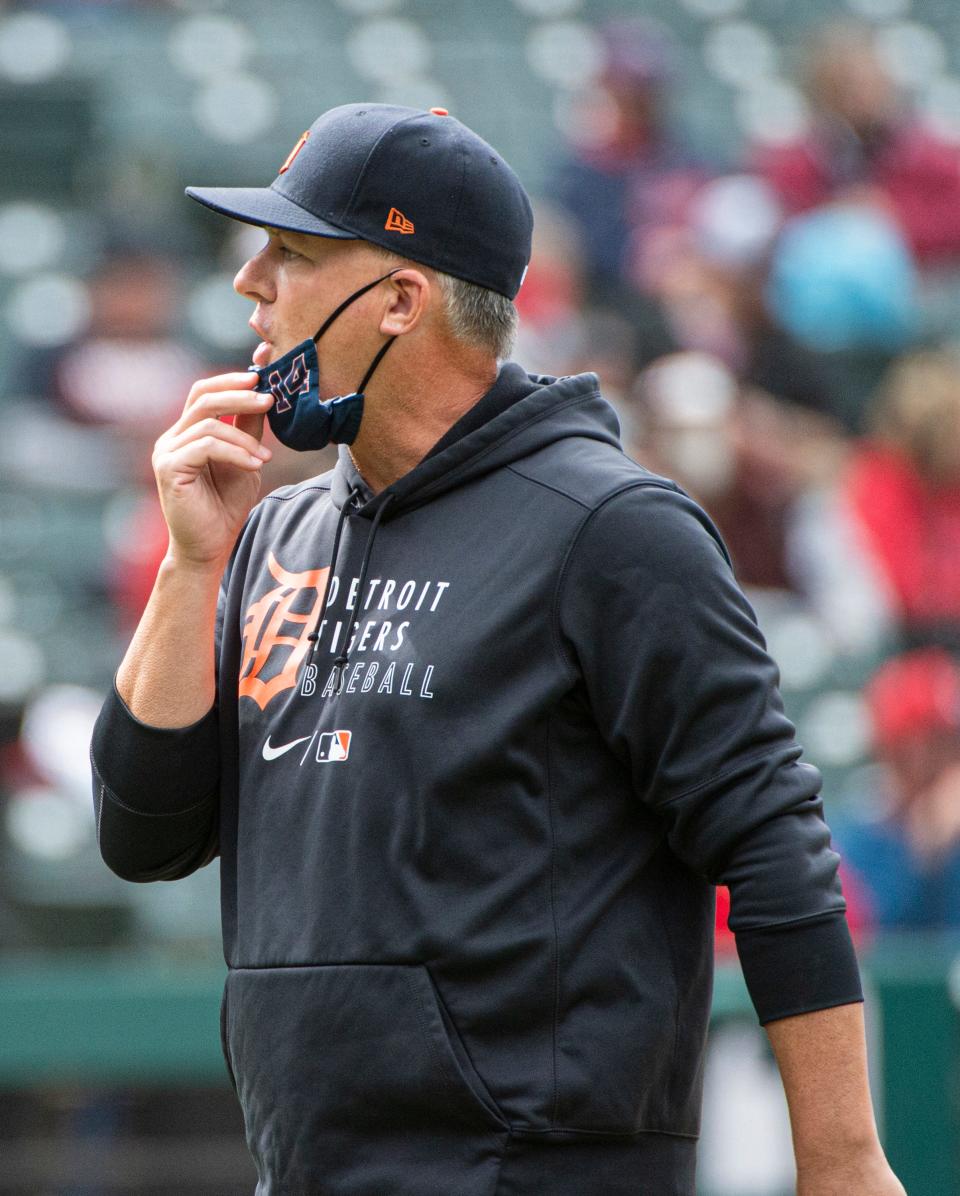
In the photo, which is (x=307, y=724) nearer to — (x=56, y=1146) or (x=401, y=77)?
(x=56, y=1146)

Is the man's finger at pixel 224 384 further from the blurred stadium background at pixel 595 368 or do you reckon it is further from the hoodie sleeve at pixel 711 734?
the blurred stadium background at pixel 595 368

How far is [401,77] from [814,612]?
454cm

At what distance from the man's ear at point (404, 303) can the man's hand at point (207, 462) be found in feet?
0.58

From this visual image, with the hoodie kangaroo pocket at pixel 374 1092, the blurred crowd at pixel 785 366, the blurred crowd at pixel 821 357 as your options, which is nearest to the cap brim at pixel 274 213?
the hoodie kangaroo pocket at pixel 374 1092

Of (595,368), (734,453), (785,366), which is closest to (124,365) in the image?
(595,368)

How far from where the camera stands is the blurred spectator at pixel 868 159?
8.96 metres

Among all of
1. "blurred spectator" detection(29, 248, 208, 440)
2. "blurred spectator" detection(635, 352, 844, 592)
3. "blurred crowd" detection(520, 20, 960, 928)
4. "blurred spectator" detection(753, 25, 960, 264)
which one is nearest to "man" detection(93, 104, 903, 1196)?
"blurred crowd" detection(520, 20, 960, 928)

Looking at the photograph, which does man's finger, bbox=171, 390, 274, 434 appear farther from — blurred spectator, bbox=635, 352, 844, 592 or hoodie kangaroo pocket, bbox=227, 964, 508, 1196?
blurred spectator, bbox=635, 352, 844, 592

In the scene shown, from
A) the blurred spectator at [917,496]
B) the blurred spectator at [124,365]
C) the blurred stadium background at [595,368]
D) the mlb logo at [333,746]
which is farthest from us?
the blurred spectator at [124,365]

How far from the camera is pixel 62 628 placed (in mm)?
6723

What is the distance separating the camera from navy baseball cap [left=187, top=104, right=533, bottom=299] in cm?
224

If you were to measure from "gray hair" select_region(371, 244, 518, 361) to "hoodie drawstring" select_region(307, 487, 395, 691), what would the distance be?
0.31 ft

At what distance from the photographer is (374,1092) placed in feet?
6.76

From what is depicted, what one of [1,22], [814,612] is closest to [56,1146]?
[814,612]
